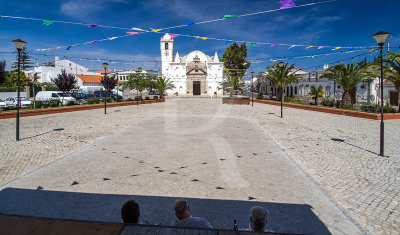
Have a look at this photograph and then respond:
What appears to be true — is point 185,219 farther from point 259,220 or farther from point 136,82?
point 136,82

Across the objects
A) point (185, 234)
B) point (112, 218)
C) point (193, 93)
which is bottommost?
point (112, 218)

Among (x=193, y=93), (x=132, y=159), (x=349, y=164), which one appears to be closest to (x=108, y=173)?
(x=132, y=159)

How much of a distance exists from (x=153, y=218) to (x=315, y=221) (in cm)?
279

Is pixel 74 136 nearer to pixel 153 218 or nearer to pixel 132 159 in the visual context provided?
pixel 132 159

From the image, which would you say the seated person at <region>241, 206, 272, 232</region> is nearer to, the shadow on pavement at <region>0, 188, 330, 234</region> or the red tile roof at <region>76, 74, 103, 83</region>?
the shadow on pavement at <region>0, 188, 330, 234</region>

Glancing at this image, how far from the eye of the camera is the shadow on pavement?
395 cm

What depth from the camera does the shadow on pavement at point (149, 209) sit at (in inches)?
156

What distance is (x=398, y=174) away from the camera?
6.02 metres

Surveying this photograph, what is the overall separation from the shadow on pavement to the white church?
53.7 metres

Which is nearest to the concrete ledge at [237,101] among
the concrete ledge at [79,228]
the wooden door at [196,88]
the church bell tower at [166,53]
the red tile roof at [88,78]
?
the wooden door at [196,88]

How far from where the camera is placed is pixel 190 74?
58.2 m

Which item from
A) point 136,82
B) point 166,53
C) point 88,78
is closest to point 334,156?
point 136,82

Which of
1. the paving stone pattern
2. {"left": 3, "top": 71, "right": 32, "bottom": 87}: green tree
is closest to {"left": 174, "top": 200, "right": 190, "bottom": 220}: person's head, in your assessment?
the paving stone pattern

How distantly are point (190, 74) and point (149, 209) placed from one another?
55.2 m
